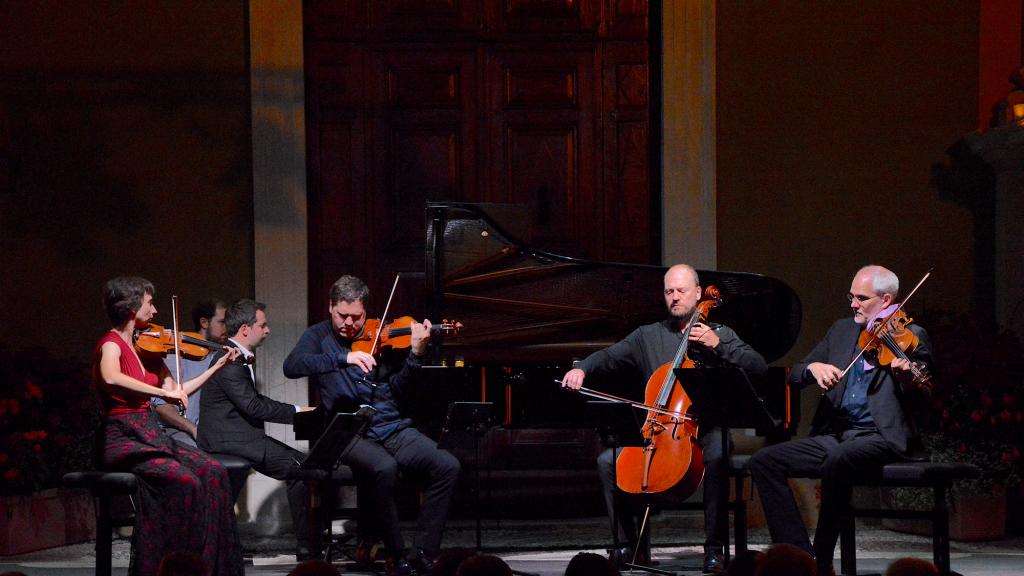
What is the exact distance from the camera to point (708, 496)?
513 centimetres

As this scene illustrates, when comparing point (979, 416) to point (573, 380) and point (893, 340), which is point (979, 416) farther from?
point (573, 380)

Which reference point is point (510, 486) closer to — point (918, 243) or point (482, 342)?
point (482, 342)

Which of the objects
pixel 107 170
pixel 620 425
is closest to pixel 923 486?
pixel 620 425

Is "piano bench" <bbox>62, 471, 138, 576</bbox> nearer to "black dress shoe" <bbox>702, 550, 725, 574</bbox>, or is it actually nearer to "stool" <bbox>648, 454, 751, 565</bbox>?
"stool" <bbox>648, 454, 751, 565</bbox>

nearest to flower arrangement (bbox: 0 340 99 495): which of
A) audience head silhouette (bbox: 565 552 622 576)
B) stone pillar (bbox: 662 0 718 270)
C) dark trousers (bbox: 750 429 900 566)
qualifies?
dark trousers (bbox: 750 429 900 566)

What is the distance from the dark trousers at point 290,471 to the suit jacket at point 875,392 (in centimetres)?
235

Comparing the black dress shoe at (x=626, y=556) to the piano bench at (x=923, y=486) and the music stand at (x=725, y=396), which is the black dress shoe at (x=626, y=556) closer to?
the music stand at (x=725, y=396)

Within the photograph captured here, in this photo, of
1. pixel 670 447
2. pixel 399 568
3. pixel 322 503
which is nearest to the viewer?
pixel 670 447

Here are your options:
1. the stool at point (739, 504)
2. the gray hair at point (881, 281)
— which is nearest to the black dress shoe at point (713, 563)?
the stool at point (739, 504)

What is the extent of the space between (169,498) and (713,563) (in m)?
2.25

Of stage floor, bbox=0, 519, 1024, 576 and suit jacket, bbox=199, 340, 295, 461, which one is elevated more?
suit jacket, bbox=199, 340, 295, 461

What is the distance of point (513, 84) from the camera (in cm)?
690

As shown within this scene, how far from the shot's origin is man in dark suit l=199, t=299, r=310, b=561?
551 cm

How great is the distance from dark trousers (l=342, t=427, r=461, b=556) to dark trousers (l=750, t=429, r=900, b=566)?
1.36 metres
